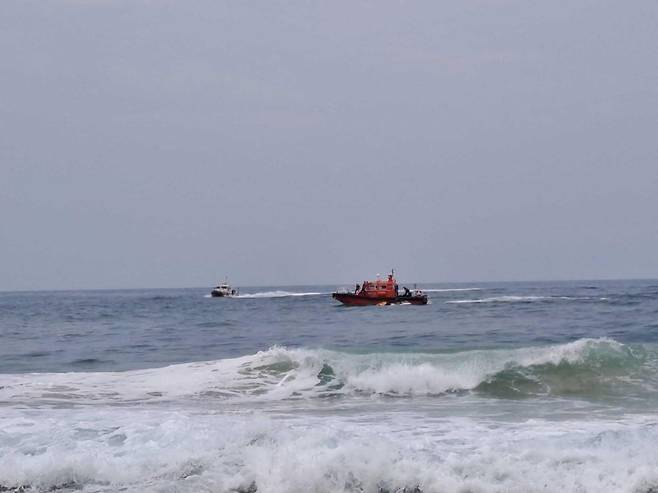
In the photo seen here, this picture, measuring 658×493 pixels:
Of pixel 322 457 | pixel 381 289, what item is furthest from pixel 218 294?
pixel 322 457

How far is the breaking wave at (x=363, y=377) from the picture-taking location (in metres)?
17.0

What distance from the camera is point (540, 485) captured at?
30.6 feet

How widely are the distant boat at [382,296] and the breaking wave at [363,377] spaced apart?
123ft

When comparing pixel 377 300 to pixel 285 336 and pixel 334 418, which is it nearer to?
pixel 285 336

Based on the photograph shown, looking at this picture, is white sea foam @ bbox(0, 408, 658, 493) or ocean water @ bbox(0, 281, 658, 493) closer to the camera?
white sea foam @ bbox(0, 408, 658, 493)

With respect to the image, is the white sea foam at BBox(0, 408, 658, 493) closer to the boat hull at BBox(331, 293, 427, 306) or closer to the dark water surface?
the dark water surface

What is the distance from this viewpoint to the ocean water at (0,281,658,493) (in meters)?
9.78

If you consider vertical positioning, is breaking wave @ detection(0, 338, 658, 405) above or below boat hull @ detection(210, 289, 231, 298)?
below

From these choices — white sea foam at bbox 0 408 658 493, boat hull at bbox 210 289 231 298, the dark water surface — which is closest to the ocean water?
white sea foam at bbox 0 408 658 493

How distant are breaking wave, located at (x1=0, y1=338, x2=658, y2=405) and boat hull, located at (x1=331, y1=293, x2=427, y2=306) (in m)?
37.2

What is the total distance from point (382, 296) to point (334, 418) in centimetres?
4476

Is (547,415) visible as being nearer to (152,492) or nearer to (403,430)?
(403,430)

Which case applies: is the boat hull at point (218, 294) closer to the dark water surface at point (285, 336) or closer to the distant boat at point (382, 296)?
the distant boat at point (382, 296)

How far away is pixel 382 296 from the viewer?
2298 inches
